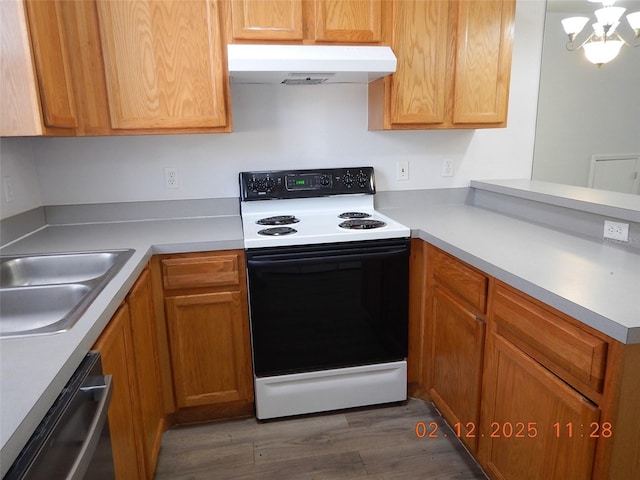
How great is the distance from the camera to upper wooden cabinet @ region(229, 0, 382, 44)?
1.94 meters

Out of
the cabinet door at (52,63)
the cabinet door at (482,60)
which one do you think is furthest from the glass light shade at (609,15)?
the cabinet door at (52,63)

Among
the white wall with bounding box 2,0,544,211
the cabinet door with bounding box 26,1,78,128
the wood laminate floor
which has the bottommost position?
the wood laminate floor

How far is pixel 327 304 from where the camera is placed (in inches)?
79.2

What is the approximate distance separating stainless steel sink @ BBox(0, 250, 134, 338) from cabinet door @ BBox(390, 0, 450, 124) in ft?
4.63

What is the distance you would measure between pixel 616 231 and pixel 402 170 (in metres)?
1.13

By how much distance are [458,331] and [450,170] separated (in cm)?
114

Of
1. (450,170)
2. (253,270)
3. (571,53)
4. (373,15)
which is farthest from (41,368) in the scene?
(571,53)

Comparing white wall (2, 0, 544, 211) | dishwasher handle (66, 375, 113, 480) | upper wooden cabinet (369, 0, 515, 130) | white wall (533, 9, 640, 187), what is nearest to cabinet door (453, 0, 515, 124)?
upper wooden cabinet (369, 0, 515, 130)

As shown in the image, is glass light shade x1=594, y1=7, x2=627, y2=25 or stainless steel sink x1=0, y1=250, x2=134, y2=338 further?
glass light shade x1=594, y1=7, x2=627, y2=25

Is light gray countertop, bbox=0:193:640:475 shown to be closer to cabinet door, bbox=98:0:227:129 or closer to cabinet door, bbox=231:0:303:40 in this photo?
cabinet door, bbox=98:0:227:129

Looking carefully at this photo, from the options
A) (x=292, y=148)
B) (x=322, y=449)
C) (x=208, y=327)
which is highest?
(x=292, y=148)

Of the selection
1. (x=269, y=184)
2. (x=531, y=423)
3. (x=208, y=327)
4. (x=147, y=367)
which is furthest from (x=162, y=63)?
(x=531, y=423)

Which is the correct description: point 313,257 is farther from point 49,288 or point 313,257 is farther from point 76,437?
Result: point 76,437

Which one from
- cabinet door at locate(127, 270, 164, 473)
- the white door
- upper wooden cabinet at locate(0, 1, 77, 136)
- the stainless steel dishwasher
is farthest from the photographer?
the white door
